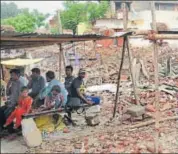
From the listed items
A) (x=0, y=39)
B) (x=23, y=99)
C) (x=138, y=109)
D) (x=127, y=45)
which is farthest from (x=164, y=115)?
(x=0, y=39)

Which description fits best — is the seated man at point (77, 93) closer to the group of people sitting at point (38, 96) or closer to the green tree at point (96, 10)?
the group of people sitting at point (38, 96)

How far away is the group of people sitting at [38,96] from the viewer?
895cm

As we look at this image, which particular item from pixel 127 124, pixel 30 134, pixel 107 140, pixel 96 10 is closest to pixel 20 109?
pixel 30 134

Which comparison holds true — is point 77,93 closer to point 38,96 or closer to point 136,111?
point 38,96

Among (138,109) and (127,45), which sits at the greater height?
(127,45)

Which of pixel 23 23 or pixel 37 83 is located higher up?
pixel 23 23

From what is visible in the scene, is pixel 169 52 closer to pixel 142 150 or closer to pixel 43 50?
pixel 43 50

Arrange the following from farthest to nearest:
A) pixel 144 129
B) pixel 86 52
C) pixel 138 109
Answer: pixel 86 52, pixel 138 109, pixel 144 129

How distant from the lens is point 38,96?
10391mm

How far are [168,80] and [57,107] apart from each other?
837 centimetres

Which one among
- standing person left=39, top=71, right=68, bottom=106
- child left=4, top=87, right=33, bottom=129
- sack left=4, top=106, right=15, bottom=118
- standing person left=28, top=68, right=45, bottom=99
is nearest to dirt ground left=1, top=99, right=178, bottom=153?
child left=4, top=87, right=33, bottom=129

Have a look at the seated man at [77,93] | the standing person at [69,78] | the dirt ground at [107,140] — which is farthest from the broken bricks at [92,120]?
the standing person at [69,78]

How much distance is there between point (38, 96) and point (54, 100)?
2.73 ft

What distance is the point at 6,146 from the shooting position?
8.45 metres
